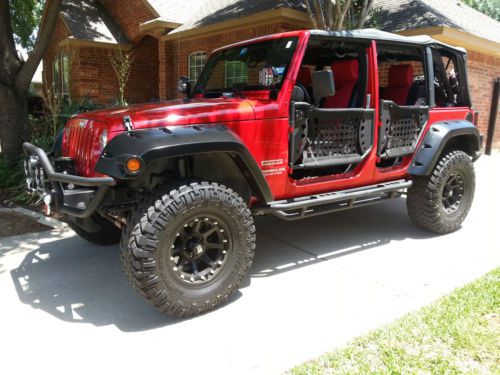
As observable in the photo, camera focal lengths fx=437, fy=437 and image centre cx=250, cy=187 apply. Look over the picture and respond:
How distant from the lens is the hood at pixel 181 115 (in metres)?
3.02

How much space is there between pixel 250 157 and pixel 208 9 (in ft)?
34.2

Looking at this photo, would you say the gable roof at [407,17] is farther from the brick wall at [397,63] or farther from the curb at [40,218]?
the curb at [40,218]

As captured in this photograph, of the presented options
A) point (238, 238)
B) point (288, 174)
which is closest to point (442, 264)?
point (288, 174)

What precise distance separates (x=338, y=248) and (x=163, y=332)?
7.29 ft

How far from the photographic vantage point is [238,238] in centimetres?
322

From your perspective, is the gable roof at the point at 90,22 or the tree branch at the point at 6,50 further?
the gable roof at the point at 90,22

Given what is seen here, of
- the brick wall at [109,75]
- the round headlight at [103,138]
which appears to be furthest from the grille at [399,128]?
the brick wall at [109,75]

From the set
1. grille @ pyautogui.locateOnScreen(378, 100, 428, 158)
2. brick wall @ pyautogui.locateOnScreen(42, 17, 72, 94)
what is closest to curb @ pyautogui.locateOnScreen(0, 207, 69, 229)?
grille @ pyautogui.locateOnScreen(378, 100, 428, 158)

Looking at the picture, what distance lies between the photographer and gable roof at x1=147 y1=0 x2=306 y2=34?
9609mm

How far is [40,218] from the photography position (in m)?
5.43

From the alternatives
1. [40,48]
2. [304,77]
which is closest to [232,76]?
[304,77]

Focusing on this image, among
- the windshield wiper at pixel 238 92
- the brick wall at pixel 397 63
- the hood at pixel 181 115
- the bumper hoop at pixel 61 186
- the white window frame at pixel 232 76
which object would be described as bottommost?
the bumper hoop at pixel 61 186

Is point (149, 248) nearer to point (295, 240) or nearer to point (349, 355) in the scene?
point (349, 355)

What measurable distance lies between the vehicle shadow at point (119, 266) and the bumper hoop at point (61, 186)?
2.63 feet
